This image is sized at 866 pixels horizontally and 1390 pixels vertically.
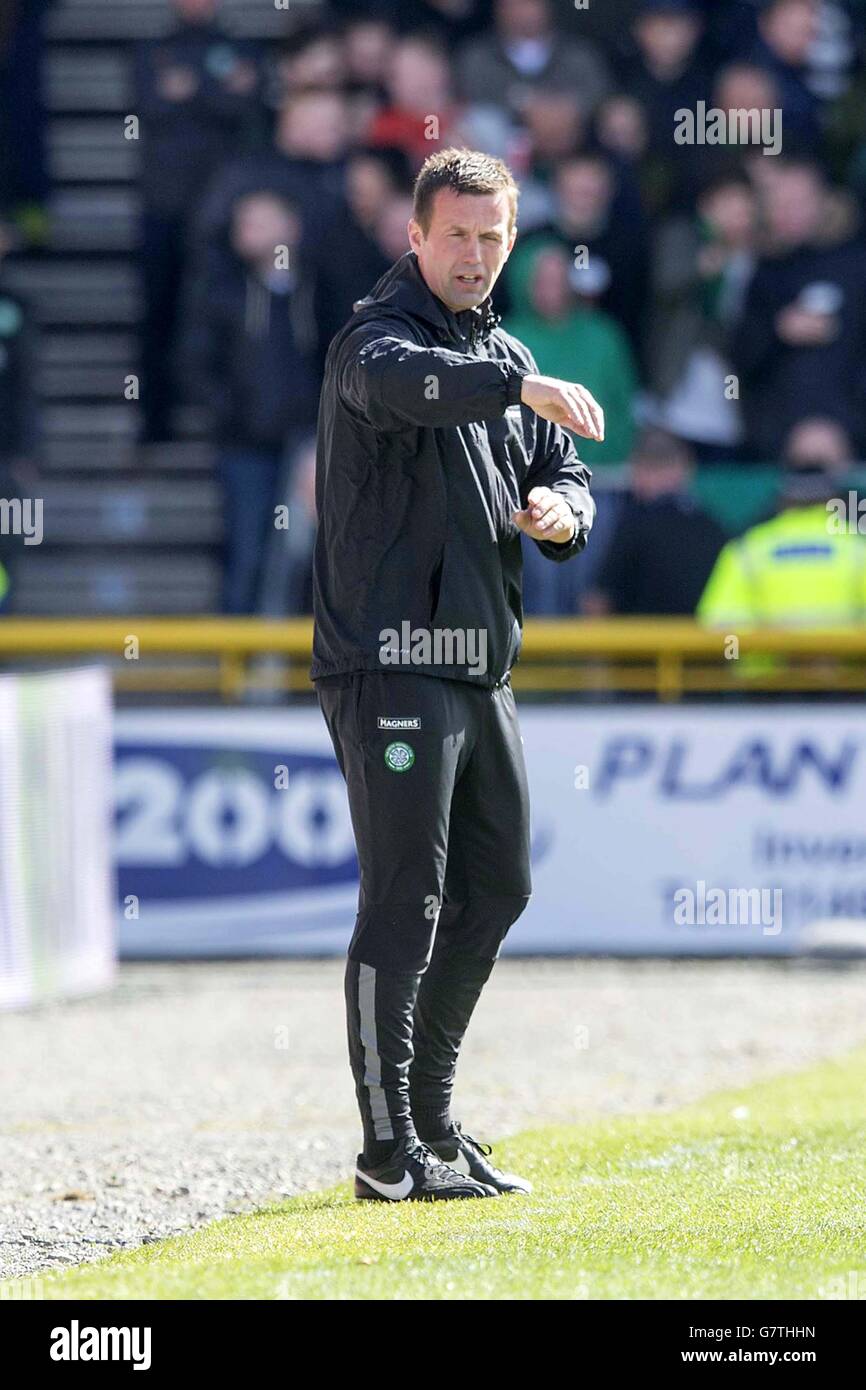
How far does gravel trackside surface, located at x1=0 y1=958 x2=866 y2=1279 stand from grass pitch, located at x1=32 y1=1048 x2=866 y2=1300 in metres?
0.43

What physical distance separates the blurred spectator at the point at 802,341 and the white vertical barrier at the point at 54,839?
473cm

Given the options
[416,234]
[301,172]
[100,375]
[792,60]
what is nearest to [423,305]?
[416,234]

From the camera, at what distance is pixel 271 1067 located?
8359 millimetres

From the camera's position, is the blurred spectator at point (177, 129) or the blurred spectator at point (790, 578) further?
the blurred spectator at point (177, 129)

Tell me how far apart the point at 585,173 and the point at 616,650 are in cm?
342

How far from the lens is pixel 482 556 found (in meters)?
5.24

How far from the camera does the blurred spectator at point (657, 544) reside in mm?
12133

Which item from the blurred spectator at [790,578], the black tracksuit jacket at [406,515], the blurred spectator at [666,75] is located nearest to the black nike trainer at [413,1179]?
the black tracksuit jacket at [406,515]

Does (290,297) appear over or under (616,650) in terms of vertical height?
Result: over

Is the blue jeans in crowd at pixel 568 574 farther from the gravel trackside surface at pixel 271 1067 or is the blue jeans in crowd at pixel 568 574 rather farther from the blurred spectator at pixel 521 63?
the blurred spectator at pixel 521 63

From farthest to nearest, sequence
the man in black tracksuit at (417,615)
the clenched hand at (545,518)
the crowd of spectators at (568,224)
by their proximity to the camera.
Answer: the crowd of spectators at (568,224) → the man in black tracksuit at (417,615) → the clenched hand at (545,518)

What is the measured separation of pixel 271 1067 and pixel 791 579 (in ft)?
14.9

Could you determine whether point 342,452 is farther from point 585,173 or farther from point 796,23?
point 796,23
